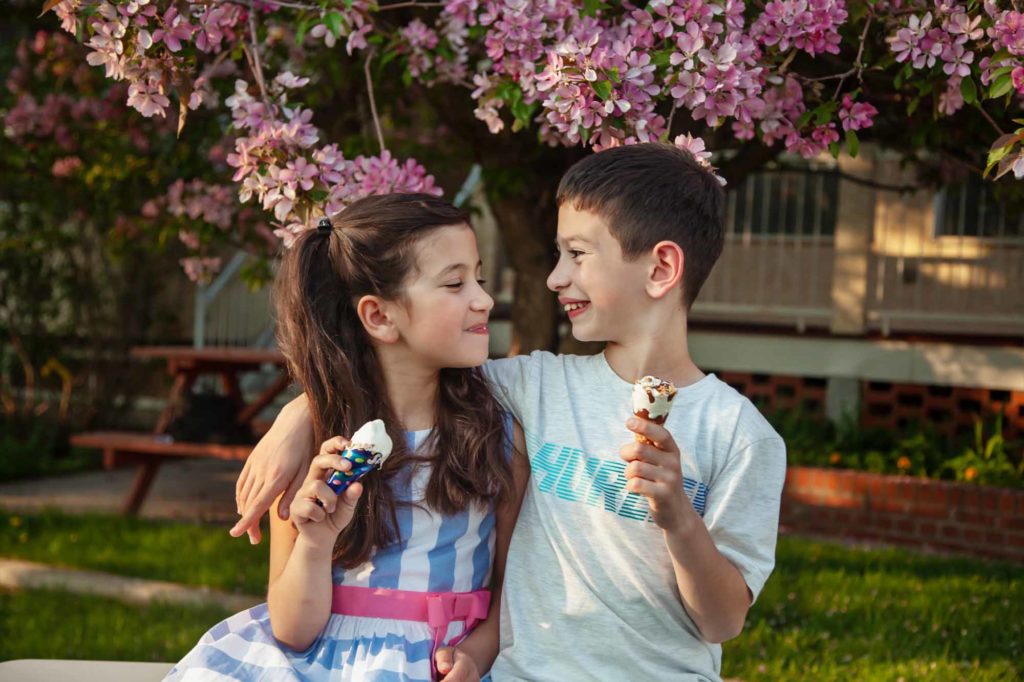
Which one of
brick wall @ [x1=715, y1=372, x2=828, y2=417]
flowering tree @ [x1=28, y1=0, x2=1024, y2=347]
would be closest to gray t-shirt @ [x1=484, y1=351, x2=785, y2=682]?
flowering tree @ [x1=28, y1=0, x2=1024, y2=347]

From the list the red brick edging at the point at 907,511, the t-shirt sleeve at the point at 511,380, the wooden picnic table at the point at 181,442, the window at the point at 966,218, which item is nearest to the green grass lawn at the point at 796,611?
the red brick edging at the point at 907,511

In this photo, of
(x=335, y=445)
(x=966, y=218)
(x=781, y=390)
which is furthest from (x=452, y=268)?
(x=966, y=218)

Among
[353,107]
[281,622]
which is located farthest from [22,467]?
[281,622]

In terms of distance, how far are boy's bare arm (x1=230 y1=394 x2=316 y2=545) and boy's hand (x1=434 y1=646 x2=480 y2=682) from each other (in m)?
0.38

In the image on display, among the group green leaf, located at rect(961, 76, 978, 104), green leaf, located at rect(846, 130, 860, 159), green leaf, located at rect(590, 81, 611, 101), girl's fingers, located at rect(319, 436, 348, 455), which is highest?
green leaf, located at rect(961, 76, 978, 104)

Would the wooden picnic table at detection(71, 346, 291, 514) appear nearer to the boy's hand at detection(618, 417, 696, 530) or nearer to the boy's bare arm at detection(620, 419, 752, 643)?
the boy's bare arm at detection(620, 419, 752, 643)

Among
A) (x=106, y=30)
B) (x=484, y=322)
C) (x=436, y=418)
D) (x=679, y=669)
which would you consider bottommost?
(x=679, y=669)

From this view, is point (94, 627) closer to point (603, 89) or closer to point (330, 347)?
point (330, 347)

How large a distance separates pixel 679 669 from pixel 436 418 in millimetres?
653

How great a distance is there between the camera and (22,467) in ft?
27.6

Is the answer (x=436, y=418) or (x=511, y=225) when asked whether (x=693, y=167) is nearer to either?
(x=436, y=418)

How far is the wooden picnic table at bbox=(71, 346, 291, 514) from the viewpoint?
6.66m

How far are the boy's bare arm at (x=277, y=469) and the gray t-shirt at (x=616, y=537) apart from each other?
0.43 meters

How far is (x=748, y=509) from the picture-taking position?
2.13 meters
